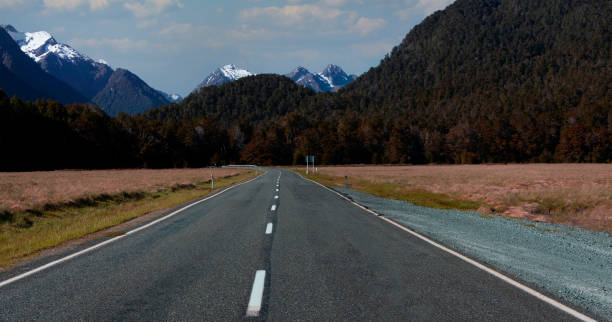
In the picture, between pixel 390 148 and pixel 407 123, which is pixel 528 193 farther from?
pixel 407 123

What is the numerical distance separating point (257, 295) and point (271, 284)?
1.71 feet

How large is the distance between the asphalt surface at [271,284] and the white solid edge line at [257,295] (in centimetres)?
8

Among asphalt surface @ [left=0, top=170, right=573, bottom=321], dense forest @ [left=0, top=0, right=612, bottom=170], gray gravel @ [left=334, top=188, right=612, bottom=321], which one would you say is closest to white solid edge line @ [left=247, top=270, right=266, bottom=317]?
asphalt surface @ [left=0, top=170, right=573, bottom=321]

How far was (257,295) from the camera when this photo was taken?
16.1ft

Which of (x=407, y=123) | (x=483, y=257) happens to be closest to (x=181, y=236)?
(x=483, y=257)

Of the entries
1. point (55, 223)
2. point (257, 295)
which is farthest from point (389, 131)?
point (257, 295)

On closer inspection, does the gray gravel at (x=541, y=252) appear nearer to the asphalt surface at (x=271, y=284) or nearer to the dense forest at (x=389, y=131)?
the asphalt surface at (x=271, y=284)

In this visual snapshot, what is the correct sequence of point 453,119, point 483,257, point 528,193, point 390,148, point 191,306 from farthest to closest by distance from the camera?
point 453,119 < point 390,148 < point 528,193 < point 483,257 < point 191,306

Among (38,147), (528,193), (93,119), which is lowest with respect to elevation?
(528,193)

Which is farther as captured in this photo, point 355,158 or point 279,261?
point 355,158

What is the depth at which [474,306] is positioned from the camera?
15.1ft

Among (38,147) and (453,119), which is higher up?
(453,119)

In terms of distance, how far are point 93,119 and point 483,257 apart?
4047 inches

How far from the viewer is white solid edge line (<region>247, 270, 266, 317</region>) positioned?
4.36m
